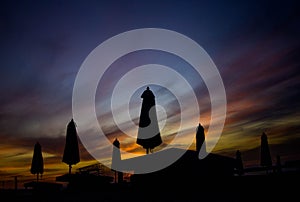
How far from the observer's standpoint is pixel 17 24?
1522 centimetres

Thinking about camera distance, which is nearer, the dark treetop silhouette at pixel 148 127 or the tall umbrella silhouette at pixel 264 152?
the dark treetop silhouette at pixel 148 127

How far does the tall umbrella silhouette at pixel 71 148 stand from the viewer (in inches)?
580

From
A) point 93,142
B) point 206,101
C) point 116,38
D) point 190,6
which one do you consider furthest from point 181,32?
point 93,142

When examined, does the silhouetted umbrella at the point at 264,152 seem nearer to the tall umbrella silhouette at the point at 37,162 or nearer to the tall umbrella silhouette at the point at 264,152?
the tall umbrella silhouette at the point at 264,152

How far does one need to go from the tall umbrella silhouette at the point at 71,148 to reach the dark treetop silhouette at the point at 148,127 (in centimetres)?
515

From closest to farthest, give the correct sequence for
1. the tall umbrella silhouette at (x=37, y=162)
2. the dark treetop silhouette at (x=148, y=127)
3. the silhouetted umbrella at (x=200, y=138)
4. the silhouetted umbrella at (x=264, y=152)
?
the dark treetop silhouette at (x=148, y=127), the silhouetted umbrella at (x=200, y=138), the silhouetted umbrella at (x=264, y=152), the tall umbrella silhouette at (x=37, y=162)

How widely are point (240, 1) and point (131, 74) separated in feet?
33.1

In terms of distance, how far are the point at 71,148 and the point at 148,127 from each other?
5914 millimetres

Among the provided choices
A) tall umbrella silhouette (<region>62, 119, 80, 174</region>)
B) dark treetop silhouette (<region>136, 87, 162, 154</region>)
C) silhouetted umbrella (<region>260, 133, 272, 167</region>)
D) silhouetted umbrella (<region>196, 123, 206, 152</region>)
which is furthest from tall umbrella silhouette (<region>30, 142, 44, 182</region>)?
silhouetted umbrella (<region>260, 133, 272, 167</region>)

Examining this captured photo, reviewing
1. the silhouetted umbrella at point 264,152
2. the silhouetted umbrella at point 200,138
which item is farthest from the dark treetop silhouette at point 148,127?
the silhouetted umbrella at point 264,152

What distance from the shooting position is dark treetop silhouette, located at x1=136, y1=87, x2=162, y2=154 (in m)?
11.6

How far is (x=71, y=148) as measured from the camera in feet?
49.0

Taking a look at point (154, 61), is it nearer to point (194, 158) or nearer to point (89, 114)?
point (89, 114)

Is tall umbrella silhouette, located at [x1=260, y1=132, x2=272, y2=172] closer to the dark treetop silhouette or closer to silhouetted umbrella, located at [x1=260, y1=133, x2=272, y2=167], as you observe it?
silhouetted umbrella, located at [x1=260, y1=133, x2=272, y2=167]
